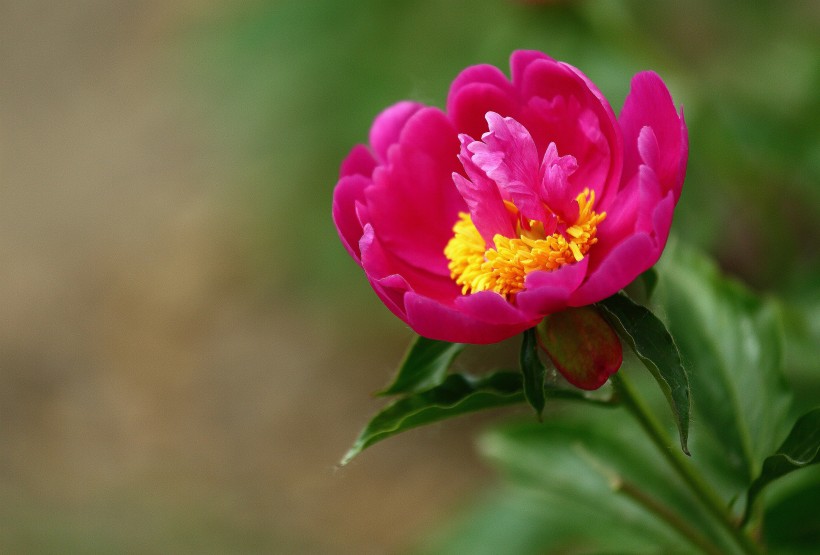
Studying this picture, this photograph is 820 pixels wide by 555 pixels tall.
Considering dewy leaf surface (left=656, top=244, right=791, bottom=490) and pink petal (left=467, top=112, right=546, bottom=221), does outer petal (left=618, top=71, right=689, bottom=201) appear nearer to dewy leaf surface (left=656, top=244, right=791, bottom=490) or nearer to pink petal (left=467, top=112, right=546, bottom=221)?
pink petal (left=467, top=112, right=546, bottom=221)

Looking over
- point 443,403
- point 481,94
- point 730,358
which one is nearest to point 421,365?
point 443,403

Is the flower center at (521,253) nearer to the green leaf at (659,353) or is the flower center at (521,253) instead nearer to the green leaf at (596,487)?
the green leaf at (659,353)

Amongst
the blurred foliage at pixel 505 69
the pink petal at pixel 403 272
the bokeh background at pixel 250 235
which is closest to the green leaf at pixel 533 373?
the pink petal at pixel 403 272

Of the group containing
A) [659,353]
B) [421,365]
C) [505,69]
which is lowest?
[659,353]

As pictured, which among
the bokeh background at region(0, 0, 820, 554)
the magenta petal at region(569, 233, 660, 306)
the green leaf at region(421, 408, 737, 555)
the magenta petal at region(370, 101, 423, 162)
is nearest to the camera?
the magenta petal at region(569, 233, 660, 306)

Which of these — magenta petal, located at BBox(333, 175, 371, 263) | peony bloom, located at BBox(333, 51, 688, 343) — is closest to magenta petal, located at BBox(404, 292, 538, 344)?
peony bloom, located at BBox(333, 51, 688, 343)

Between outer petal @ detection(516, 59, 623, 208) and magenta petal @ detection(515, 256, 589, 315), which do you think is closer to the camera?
magenta petal @ detection(515, 256, 589, 315)

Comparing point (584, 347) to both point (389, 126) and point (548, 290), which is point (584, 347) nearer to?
point (548, 290)
